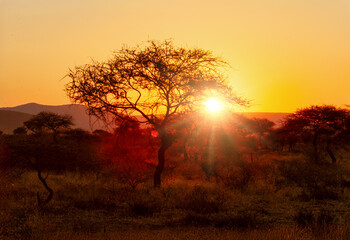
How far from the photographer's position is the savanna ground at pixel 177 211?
29.6 ft

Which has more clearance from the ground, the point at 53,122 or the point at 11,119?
the point at 11,119

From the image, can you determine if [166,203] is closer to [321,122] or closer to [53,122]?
[321,122]

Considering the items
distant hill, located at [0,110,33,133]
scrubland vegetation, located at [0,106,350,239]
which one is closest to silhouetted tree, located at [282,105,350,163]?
scrubland vegetation, located at [0,106,350,239]

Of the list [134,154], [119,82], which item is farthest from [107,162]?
[119,82]

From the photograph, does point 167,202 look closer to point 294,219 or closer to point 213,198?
point 213,198

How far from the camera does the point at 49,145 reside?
45.9 feet

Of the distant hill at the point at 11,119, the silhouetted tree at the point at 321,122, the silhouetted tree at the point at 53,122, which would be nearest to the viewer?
the silhouetted tree at the point at 321,122

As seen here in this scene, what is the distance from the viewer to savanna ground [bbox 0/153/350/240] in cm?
902

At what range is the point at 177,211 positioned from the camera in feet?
41.3

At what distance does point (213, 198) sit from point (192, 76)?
6.38m

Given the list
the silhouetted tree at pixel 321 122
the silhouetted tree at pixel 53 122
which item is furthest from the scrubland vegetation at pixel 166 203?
the silhouetted tree at pixel 53 122

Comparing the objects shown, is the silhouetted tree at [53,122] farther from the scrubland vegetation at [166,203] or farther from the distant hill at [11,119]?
the distant hill at [11,119]

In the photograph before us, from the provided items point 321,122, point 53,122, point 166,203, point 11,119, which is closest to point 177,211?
point 166,203

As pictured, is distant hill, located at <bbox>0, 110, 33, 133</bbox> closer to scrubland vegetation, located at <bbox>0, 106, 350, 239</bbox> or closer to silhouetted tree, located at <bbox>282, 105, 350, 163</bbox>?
silhouetted tree, located at <bbox>282, 105, 350, 163</bbox>
